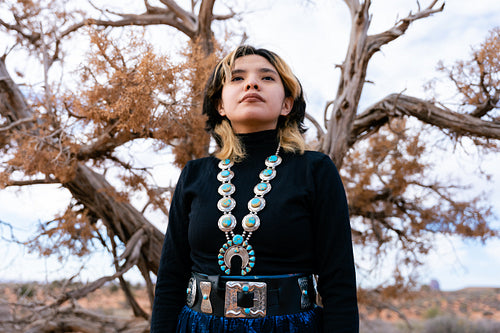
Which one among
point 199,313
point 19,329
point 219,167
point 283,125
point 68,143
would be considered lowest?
point 19,329

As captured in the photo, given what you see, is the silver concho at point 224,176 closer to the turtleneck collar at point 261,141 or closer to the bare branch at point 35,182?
the turtleneck collar at point 261,141

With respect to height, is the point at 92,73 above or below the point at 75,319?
above

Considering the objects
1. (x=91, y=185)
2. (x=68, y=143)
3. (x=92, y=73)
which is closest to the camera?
(x=92, y=73)

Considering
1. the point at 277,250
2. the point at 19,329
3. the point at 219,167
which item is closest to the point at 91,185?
the point at 19,329

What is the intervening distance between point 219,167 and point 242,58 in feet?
1.66

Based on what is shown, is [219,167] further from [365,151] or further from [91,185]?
[365,151]

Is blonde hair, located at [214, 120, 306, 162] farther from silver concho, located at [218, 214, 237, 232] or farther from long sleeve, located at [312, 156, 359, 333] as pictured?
silver concho, located at [218, 214, 237, 232]

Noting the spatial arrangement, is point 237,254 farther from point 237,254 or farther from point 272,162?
point 272,162

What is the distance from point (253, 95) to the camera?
71.2 inches

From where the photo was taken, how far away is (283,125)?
79.6 inches

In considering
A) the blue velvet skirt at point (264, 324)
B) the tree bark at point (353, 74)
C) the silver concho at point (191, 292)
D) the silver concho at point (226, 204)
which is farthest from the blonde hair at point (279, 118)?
the tree bark at point (353, 74)

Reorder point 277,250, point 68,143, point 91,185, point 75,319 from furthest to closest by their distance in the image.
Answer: point 75,319
point 91,185
point 68,143
point 277,250

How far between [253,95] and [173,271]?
831 millimetres

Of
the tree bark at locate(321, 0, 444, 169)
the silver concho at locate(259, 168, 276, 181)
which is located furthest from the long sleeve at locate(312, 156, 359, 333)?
the tree bark at locate(321, 0, 444, 169)
